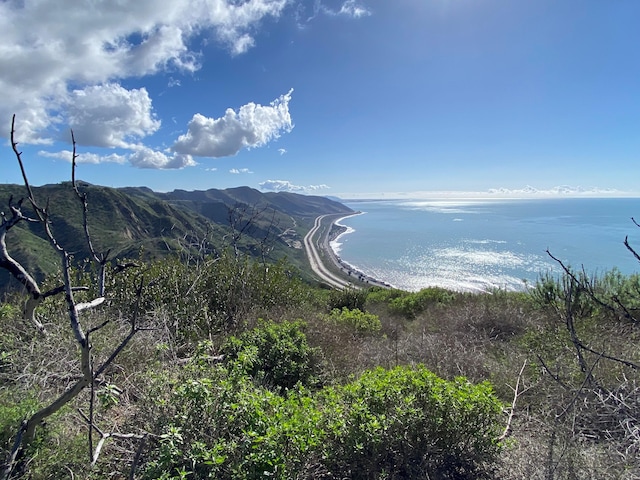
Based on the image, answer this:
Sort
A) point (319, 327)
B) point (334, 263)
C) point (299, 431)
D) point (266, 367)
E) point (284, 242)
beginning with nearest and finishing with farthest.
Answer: point (299, 431) < point (266, 367) < point (319, 327) < point (334, 263) < point (284, 242)

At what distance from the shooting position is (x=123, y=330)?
4480mm

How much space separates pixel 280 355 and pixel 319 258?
73.0 m

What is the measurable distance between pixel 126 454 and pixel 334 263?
6928cm

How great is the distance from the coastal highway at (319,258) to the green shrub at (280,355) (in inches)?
1300

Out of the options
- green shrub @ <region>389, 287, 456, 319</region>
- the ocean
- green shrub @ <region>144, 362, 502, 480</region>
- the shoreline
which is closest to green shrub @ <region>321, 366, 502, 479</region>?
green shrub @ <region>144, 362, 502, 480</region>

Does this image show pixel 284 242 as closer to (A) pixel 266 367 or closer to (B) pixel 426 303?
(B) pixel 426 303

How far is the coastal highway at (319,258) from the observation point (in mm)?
55125

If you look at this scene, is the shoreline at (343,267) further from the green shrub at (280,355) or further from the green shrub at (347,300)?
the green shrub at (280,355)

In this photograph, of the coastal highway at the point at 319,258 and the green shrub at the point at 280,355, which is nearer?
the green shrub at the point at 280,355

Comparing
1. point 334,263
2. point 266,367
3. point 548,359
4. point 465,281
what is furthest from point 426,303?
point 334,263

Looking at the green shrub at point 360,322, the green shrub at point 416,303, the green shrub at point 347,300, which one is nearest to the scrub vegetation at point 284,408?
the green shrub at point 360,322

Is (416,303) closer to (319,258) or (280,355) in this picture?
(280,355)

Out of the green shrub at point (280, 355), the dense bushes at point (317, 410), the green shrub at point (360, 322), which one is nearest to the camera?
the dense bushes at point (317, 410)

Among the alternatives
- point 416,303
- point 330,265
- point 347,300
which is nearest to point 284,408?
point 347,300
